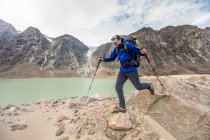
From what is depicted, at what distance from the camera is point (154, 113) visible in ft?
26.9

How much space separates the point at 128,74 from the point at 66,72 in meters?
186

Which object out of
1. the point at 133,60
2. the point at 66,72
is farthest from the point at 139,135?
the point at 66,72

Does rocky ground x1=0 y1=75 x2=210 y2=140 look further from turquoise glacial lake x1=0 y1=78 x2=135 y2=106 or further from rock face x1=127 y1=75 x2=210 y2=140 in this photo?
turquoise glacial lake x1=0 y1=78 x2=135 y2=106

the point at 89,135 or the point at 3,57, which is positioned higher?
the point at 3,57

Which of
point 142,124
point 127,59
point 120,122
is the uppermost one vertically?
point 127,59

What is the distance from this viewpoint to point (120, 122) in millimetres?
7426

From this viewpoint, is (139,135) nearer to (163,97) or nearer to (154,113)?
(154,113)

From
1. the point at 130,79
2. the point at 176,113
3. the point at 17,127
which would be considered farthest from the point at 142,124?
the point at 17,127

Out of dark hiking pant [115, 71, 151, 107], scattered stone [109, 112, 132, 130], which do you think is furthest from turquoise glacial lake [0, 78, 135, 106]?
scattered stone [109, 112, 132, 130]

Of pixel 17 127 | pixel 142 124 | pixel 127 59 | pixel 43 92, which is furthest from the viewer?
pixel 43 92

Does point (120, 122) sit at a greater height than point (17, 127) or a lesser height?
greater

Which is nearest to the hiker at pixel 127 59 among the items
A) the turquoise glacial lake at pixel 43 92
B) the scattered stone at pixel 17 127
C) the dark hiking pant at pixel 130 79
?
the dark hiking pant at pixel 130 79

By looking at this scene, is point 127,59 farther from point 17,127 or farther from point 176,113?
point 17,127

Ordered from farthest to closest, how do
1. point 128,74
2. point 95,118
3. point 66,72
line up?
point 66,72 < point 95,118 < point 128,74
